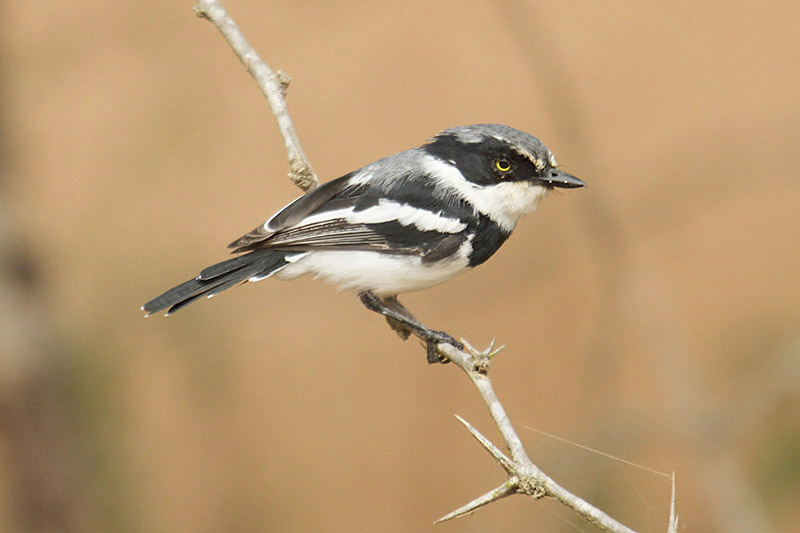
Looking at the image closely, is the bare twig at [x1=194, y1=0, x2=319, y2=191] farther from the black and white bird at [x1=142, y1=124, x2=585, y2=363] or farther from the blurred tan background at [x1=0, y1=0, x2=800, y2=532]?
the blurred tan background at [x1=0, y1=0, x2=800, y2=532]

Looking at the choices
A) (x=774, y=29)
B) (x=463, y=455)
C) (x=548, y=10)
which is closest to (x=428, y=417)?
(x=463, y=455)

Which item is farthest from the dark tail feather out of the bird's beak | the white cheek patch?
the bird's beak

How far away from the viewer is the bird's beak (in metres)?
3.45

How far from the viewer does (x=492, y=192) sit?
3.48 meters

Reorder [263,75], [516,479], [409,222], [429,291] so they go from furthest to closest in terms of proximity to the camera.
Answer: [429,291], [409,222], [263,75], [516,479]

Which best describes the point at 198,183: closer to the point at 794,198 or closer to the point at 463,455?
the point at 463,455

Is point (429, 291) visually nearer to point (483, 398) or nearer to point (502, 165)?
point (502, 165)

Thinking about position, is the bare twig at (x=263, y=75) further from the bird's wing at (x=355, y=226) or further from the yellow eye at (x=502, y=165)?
the yellow eye at (x=502, y=165)

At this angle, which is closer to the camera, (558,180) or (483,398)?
(483,398)

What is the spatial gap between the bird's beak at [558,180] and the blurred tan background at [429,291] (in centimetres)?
72

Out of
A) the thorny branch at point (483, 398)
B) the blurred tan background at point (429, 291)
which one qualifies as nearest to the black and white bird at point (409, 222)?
the thorny branch at point (483, 398)

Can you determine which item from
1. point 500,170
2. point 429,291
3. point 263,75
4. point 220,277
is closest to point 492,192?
point 500,170

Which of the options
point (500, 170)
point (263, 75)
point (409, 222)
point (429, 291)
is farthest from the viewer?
point (429, 291)

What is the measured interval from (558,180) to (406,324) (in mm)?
842
